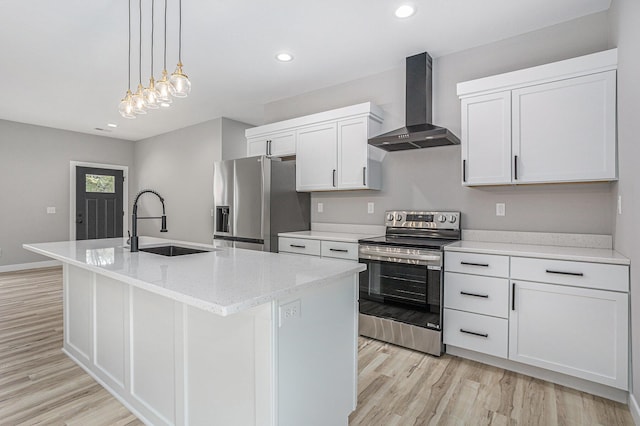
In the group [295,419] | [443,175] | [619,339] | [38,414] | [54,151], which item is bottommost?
[38,414]

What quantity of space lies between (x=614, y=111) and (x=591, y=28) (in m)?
0.82

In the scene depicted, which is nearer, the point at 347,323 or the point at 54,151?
the point at 347,323

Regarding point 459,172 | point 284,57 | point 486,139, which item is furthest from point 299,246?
point 486,139

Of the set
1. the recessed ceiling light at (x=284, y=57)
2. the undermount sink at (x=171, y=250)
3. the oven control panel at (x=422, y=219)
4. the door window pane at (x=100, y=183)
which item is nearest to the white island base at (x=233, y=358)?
the undermount sink at (x=171, y=250)

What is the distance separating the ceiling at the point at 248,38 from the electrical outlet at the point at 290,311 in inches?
84.0

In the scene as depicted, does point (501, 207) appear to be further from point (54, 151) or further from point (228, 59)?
point (54, 151)

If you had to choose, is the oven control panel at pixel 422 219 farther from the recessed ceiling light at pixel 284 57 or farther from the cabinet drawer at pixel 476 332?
the recessed ceiling light at pixel 284 57

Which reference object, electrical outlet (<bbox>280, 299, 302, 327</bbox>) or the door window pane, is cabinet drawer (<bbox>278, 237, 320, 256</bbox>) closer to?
electrical outlet (<bbox>280, 299, 302, 327</bbox>)

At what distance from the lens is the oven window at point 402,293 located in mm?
2621

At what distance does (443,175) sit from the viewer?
3.18 m

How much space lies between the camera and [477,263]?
246 cm

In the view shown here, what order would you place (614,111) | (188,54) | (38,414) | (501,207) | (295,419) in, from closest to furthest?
(295,419) → (38,414) → (614,111) → (501,207) → (188,54)

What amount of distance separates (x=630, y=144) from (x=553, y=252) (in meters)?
0.76

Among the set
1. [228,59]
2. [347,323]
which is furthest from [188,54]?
[347,323]
